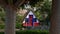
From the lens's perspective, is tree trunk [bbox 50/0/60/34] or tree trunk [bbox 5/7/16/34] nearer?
tree trunk [bbox 50/0/60/34]

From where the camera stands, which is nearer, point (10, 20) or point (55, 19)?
point (55, 19)

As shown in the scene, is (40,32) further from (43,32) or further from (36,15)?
(36,15)

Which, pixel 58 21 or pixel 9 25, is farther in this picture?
pixel 9 25

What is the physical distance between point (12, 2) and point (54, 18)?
4.14 m

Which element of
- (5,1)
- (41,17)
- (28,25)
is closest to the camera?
(5,1)

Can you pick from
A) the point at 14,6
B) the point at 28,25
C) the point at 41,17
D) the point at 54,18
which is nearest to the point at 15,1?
the point at 14,6

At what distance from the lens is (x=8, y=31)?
8633 millimetres

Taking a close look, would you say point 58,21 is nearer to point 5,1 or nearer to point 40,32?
point 5,1

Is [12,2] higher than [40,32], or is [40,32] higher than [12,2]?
[12,2]

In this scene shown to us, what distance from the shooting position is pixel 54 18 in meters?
4.67

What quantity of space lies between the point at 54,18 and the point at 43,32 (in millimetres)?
13105

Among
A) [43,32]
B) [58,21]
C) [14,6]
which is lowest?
[43,32]

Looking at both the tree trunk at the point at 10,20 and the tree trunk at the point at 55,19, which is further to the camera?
the tree trunk at the point at 10,20

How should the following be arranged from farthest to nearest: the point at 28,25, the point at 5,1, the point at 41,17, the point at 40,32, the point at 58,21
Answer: the point at 41,17 < the point at 28,25 < the point at 40,32 < the point at 5,1 < the point at 58,21
